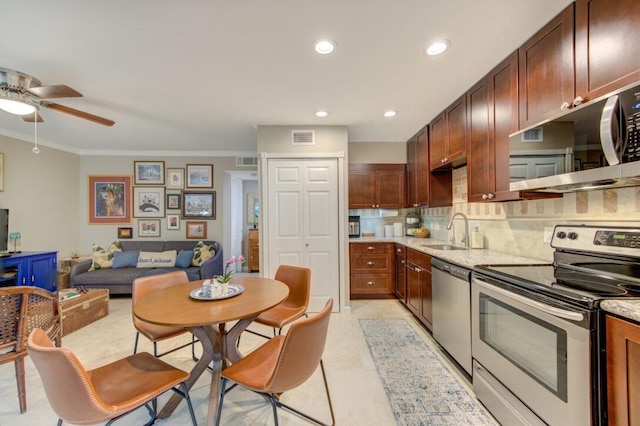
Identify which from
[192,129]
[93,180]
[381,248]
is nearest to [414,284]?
[381,248]

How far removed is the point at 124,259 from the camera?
4430 mm

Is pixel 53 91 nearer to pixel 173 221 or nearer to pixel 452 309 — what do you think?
pixel 173 221

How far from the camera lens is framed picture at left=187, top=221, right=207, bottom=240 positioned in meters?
5.11

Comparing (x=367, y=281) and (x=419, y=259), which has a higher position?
(x=419, y=259)

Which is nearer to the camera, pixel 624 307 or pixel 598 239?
pixel 624 307

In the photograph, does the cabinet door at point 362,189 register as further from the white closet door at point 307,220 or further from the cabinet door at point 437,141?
the cabinet door at point 437,141

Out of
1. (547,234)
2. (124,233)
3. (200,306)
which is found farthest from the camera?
(124,233)

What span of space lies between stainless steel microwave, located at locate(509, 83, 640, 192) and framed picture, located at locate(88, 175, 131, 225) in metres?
6.01

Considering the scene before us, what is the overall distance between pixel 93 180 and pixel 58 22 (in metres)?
4.36

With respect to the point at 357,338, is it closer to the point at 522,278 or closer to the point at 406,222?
the point at 522,278

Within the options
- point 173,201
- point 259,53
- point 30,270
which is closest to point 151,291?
point 259,53

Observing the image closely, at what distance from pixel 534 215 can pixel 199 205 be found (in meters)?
5.13

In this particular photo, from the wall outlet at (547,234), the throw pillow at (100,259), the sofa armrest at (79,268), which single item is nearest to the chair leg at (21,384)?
the sofa armrest at (79,268)

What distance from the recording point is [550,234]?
6.41ft
